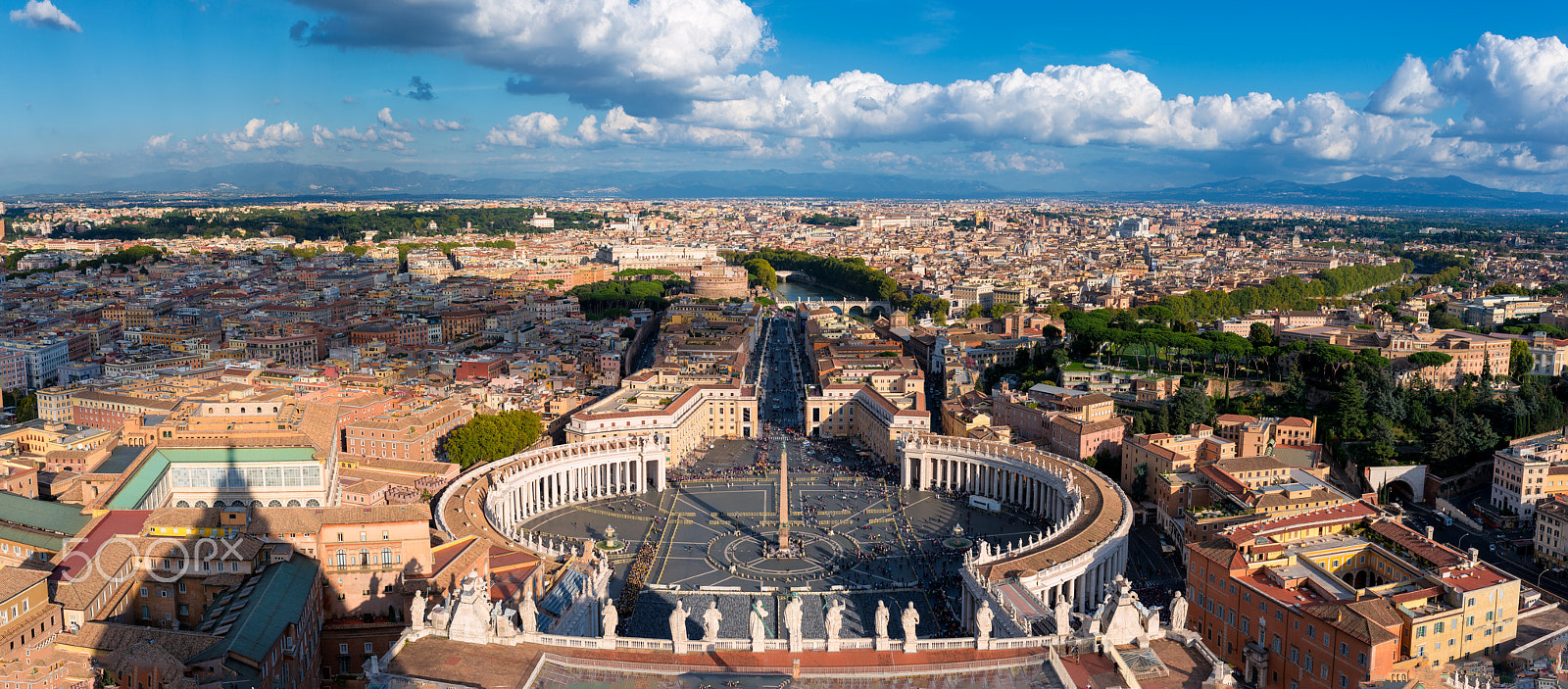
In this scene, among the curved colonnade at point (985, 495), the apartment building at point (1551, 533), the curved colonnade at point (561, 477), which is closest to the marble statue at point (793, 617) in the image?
the curved colonnade at point (985, 495)

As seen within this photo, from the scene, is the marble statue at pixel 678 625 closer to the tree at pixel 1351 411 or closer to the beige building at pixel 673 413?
the beige building at pixel 673 413

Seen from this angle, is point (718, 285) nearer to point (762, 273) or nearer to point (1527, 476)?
point (762, 273)

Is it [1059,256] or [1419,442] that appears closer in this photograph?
[1419,442]

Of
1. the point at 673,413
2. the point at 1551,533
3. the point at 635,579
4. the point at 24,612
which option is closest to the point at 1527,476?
the point at 1551,533

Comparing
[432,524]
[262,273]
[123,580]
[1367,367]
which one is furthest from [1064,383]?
[262,273]

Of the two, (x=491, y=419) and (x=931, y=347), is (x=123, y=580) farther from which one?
(x=931, y=347)

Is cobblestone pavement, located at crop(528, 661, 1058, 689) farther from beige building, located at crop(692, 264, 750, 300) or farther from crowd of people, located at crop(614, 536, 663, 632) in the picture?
beige building, located at crop(692, 264, 750, 300)
